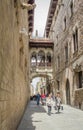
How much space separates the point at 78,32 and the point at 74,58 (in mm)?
2251

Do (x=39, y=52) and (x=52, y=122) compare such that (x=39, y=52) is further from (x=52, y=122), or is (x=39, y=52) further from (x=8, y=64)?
(x=8, y=64)

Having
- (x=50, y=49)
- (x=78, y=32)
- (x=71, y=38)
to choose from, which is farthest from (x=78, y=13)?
(x=50, y=49)

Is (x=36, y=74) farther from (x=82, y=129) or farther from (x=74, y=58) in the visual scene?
(x=82, y=129)

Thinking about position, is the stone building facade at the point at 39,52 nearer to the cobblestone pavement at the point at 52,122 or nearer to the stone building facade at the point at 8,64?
the cobblestone pavement at the point at 52,122

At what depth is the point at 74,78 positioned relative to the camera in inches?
781

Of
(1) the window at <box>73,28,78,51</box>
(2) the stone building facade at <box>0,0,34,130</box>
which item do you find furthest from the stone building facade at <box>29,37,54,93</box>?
(2) the stone building facade at <box>0,0,34,130</box>

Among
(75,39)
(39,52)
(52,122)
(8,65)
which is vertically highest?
(39,52)

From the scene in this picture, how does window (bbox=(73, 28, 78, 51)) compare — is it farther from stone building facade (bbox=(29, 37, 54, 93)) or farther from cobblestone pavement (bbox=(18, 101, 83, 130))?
stone building facade (bbox=(29, 37, 54, 93))

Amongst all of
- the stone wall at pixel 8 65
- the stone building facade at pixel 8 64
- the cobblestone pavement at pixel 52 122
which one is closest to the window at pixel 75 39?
the cobblestone pavement at pixel 52 122

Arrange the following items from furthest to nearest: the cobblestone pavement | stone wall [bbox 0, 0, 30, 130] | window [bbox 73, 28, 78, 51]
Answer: window [bbox 73, 28, 78, 51]
the cobblestone pavement
stone wall [bbox 0, 0, 30, 130]

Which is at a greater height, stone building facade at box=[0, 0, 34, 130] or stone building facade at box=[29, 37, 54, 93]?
stone building facade at box=[29, 37, 54, 93]

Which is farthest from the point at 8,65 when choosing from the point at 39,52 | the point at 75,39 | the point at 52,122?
the point at 39,52

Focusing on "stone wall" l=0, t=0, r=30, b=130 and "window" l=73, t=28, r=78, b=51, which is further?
"window" l=73, t=28, r=78, b=51

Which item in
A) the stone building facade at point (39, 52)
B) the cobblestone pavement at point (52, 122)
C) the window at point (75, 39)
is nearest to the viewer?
the cobblestone pavement at point (52, 122)
